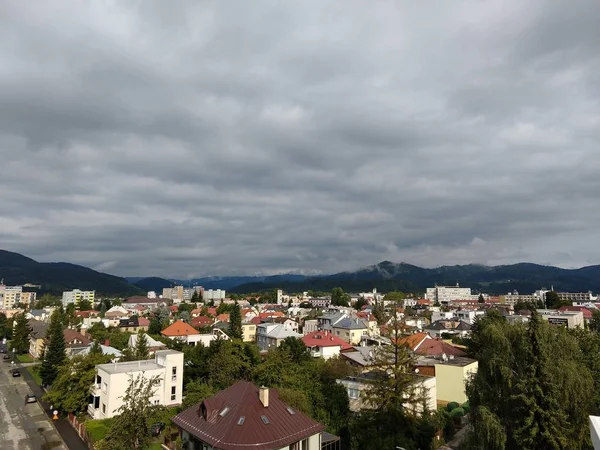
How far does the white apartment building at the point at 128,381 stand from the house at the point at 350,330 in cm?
5105

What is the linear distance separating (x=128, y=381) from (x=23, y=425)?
33.7 ft

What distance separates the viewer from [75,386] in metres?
42.0

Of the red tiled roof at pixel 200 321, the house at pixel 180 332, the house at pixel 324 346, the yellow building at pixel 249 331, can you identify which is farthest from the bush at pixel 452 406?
the red tiled roof at pixel 200 321

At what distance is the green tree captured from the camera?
41213 millimetres

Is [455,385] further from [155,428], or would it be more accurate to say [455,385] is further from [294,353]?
[155,428]

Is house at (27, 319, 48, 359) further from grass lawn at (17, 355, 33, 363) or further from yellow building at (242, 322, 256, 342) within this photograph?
yellow building at (242, 322, 256, 342)

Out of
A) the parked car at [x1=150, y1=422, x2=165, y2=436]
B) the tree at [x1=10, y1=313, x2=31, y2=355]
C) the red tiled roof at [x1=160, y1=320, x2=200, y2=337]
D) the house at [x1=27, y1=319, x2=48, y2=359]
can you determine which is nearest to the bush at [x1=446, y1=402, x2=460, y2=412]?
the parked car at [x1=150, y1=422, x2=165, y2=436]

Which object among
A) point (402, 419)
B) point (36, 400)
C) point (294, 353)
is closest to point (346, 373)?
point (294, 353)

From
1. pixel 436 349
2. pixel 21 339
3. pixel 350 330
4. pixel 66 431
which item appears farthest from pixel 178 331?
pixel 436 349

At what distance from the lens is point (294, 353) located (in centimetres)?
5475

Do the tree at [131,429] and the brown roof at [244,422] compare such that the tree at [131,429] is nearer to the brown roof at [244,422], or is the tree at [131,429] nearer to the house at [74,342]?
the brown roof at [244,422]

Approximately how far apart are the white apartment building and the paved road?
441cm

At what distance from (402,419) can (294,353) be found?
27321 mm

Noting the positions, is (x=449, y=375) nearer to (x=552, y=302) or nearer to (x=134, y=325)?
(x=134, y=325)
